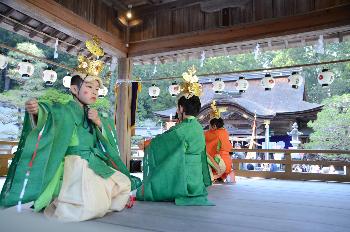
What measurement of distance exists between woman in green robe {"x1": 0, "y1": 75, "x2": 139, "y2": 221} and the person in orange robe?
3798mm

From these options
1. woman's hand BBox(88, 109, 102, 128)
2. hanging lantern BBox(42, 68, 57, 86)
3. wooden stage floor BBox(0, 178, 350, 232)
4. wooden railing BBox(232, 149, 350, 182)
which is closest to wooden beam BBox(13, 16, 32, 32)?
hanging lantern BBox(42, 68, 57, 86)

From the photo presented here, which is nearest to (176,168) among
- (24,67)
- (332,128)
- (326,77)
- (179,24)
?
(179,24)

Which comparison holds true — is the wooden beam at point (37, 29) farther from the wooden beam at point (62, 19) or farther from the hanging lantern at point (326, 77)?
the hanging lantern at point (326, 77)

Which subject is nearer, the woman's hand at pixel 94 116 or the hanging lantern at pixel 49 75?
the woman's hand at pixel 94 116

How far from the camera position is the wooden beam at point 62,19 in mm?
5754

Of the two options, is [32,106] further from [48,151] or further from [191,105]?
[191,105]

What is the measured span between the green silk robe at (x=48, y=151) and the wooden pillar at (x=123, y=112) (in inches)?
208

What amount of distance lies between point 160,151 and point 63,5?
4129mm

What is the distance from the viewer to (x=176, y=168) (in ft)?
13.9

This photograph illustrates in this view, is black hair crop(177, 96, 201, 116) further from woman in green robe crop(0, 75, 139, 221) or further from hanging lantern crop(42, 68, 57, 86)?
hanging lantern crop(42, 68, 57, 86)

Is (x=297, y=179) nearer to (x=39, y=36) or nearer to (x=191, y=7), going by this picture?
(x=191, y=7)

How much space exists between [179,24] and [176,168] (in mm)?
4847

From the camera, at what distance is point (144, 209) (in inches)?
146

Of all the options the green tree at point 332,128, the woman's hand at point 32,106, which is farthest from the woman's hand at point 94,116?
the green tree at point 332,128
